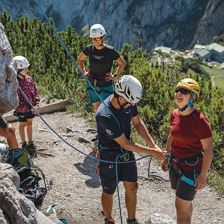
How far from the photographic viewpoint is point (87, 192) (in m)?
7.31

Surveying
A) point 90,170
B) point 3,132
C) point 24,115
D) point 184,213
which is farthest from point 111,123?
point 24,115

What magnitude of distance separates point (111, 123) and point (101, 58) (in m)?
3.15

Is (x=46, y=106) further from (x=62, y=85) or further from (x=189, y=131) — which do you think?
(x=189, y=131)

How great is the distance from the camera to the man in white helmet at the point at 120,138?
5.04 meters

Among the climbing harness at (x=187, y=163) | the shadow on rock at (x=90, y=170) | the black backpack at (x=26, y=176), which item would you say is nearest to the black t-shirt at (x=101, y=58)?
the shadow on rock at (x=90, y=170)

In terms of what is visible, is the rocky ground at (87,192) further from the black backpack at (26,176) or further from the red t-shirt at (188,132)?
the red t-shirt at (188,132)

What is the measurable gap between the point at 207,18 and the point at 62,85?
129733 millimetres

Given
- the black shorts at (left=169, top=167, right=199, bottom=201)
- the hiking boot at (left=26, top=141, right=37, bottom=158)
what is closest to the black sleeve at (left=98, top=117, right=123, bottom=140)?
the black shorts at (left=169, top=167, right=199, bottom=201)

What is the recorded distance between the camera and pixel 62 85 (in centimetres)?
1250

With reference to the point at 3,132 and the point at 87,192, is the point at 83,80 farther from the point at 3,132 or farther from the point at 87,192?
the point at 3,132

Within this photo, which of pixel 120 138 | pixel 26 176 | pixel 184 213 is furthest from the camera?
pixel 26 176

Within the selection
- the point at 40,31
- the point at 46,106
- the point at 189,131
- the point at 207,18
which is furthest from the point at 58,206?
the point at 207,18

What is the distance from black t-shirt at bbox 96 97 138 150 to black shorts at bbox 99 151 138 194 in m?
0.12

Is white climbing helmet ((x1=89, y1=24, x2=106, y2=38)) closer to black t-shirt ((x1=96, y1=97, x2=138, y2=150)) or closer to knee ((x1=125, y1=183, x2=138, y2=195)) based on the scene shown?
black t-shirt ((x1=96, y1=97, x2=138, y2=150))
